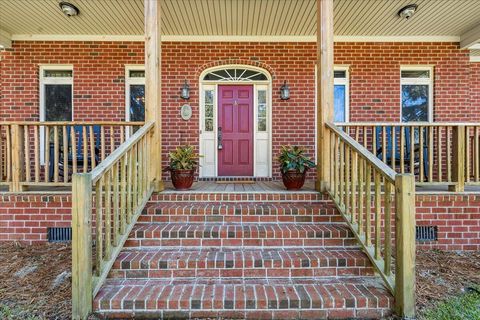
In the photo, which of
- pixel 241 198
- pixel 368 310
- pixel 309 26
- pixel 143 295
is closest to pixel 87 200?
pixel 143 295

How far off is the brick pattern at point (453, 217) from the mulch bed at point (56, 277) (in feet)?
0.44

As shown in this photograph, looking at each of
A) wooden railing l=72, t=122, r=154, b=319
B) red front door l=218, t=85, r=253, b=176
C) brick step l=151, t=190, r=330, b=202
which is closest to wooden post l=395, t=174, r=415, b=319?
brick step l=151, t=190, r=330, b=202

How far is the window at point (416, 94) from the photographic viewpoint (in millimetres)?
5945

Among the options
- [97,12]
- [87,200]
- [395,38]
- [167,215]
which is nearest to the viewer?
[87,200]

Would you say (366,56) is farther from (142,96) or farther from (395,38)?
(142,96)

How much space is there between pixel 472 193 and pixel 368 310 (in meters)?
2.42

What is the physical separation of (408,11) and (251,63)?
2646 mm

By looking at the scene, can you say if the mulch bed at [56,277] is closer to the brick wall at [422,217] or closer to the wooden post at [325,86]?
the brick wall at [422,217]

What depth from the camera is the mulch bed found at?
236cm

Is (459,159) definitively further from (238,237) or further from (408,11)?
(238,237)

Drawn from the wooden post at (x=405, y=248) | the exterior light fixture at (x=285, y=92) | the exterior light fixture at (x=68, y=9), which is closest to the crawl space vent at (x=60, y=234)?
the exterior light fixture at (x=68, y=9)

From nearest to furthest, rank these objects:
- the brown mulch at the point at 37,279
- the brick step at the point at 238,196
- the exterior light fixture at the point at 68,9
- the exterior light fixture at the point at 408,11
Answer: the brown mulch at the point at 37,279 → the brick step at the point at 238,196 → the exterior light fixture at the point at 68,9 → the exterior light fixture at the point at 408,11

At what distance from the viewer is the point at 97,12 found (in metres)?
4.81

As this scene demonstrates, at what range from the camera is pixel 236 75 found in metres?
5.88
